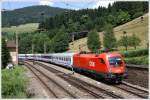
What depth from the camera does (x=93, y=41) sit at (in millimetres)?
51875

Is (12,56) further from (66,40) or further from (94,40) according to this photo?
(94,40)

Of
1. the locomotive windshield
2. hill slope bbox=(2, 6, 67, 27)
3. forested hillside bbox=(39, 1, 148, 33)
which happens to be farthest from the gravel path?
forested hillside bbox=(39, 1, 148, 33)

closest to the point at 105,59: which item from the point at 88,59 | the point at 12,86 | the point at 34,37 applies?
the point at 88,59

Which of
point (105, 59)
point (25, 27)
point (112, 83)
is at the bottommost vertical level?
point (112, 83)

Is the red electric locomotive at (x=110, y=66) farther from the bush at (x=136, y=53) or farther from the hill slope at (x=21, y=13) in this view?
the bush at (x=136, y=53)

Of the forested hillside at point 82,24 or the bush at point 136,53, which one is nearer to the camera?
the forested hillside at point 82,24

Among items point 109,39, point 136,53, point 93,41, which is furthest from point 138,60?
point 109,39

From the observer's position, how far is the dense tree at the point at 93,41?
4928cm

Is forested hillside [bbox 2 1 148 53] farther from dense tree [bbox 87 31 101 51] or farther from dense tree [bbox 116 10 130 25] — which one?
dense tree [bbox 87 31 101 51]

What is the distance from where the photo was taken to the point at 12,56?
38656mm

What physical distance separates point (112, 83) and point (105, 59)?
1866mm

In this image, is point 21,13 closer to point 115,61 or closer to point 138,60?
point 115,61

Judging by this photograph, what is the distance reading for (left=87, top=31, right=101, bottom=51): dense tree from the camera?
49278 millimetres

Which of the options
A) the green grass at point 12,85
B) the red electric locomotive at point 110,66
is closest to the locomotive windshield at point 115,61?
the red electric locomotive at point 110,66
